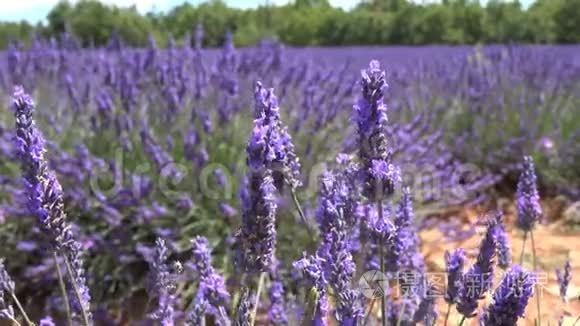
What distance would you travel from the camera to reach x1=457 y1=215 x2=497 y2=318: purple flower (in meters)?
1.42

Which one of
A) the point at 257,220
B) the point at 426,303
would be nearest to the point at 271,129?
the point at 257,220

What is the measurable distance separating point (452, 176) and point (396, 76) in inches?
68.0

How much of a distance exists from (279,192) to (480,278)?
0.40m

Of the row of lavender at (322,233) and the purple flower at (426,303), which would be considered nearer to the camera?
the row of lavender at (322,233)

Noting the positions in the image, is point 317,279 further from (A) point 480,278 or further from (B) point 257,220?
(A) point 480,278

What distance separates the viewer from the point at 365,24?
69.7 ft

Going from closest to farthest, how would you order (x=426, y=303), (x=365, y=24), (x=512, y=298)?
(x=512, y=298)
(x=426, y=303)
(x=365, y=24)

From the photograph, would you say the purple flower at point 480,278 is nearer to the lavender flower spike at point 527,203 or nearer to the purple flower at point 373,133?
the purple flower at point 373,133

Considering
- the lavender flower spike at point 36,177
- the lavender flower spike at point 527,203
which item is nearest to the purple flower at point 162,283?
the lavender flower spike at point 36,177

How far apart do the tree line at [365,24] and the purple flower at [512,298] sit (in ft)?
42.1

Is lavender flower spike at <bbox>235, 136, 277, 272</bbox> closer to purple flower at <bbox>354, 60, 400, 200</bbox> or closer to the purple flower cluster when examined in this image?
the purple flower cluster

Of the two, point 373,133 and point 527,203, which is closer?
point 373,133

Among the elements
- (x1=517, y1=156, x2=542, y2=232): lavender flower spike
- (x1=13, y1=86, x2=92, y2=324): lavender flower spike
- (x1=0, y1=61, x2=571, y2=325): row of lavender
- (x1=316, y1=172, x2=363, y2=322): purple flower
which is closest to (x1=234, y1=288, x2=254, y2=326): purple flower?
(x1=0, y1=61, x2=571, y2=325): row of lavender

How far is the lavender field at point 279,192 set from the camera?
1.29m
